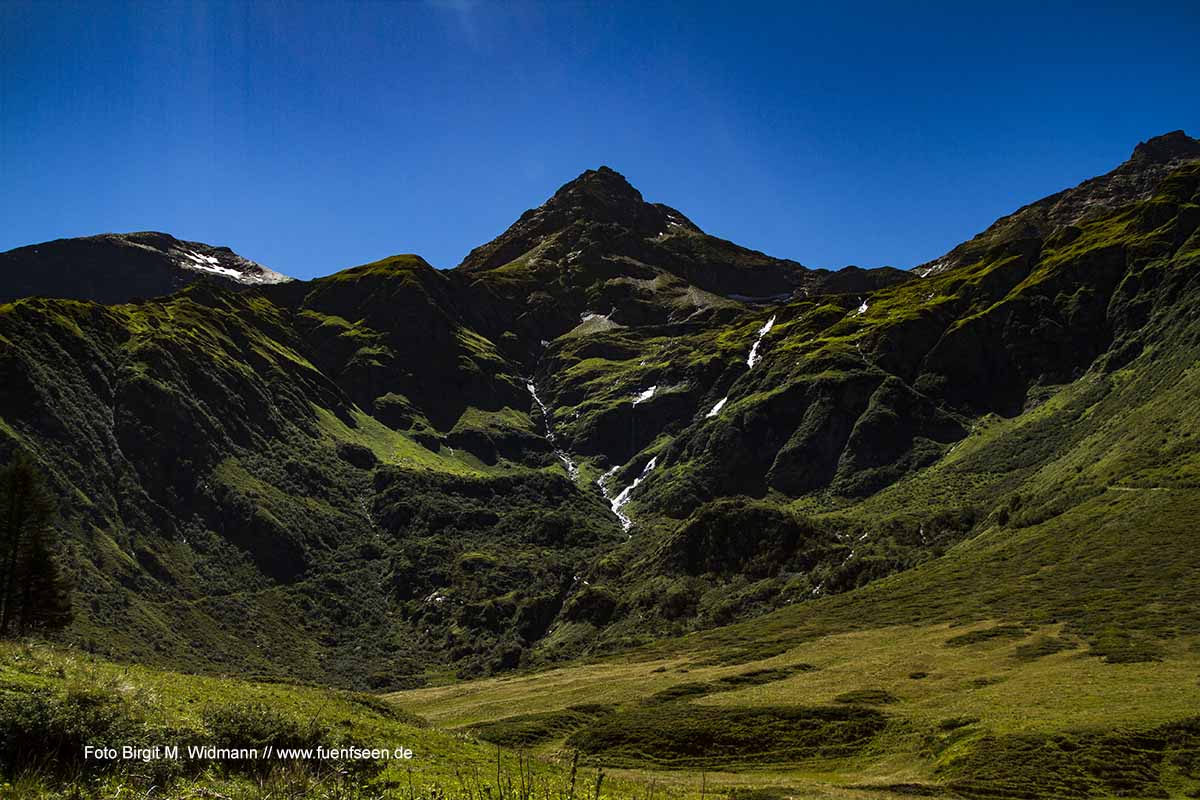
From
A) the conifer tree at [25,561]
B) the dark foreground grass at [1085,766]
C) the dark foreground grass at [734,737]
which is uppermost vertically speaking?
the conifer tree at [25,561]

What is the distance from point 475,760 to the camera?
32.4m

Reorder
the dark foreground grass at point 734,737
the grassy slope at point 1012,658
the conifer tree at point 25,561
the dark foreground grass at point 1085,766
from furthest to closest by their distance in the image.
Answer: the conifer tree at point 25,561
the dark foreground grass at point 734,737
the grassy slope at point 1012,658
the dark foreground grass at point 1085,766

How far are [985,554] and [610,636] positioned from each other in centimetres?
9047

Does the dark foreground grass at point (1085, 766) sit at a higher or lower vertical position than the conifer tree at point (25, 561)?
lower

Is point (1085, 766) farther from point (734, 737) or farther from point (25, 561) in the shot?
point (25, 561)

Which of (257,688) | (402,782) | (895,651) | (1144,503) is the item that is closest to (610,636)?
(895,651)

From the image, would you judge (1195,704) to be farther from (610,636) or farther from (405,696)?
(610,636)

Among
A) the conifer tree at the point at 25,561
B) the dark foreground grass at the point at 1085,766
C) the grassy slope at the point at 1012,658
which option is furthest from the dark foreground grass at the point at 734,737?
the conifer tree at the point at 25,561

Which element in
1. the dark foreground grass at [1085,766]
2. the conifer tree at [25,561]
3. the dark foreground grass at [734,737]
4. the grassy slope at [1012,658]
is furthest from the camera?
the conifer tree at [25,561]

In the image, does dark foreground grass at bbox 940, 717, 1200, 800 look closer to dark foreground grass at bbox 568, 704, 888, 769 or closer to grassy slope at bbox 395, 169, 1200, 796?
grassy slope at bbox 395, 169, 1200, 796

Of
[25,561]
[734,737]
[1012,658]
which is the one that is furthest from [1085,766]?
[25,561]

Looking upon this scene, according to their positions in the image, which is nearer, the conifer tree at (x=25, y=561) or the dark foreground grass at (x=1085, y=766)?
the dark foreground grass at (x=1085, y=766)

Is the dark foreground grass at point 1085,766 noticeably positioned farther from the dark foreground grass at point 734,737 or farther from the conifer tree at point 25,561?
the conifer tree at point 25,561

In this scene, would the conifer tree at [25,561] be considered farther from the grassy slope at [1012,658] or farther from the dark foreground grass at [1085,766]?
the dark foreground grass at [1085,766]
